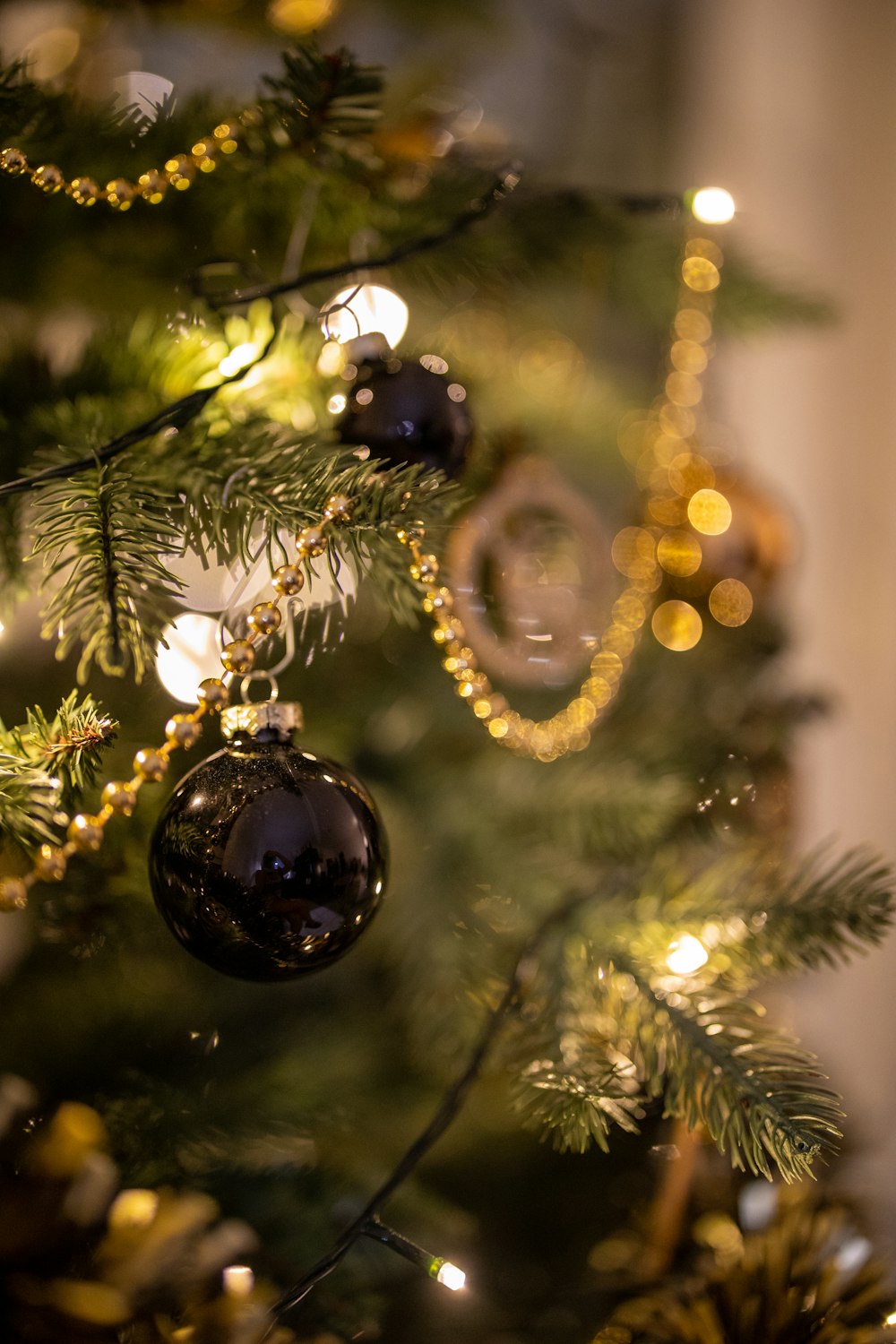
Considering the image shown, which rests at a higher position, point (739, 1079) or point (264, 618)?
point (264, 618)

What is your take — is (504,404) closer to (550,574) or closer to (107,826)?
(550,574)

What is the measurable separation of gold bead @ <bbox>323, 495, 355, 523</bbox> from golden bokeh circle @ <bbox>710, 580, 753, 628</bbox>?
419mm

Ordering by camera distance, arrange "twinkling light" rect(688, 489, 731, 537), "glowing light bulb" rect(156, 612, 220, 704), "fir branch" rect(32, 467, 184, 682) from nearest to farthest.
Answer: "fir branch" rect(32, 467, 184, 682)
"glowing light bulb" rect(156, 612, 220, 704)
"twinkling light" rect(688, 489, 731, 537)

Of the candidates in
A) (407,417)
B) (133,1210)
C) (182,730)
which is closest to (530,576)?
(407,417)

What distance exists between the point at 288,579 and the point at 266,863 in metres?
0.10

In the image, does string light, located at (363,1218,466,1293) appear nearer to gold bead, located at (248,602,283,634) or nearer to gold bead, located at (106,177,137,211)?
gold bead, located at (248,602,283,634)

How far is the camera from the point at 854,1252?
38cm

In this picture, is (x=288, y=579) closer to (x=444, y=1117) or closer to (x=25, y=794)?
(x=25, y=794)

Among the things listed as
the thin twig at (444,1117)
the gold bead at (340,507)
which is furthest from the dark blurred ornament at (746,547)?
the gold bead at (340,507)

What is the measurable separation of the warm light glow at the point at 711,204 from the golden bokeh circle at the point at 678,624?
272mm

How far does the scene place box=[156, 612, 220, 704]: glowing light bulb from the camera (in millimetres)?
386

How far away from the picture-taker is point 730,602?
2.18 feet

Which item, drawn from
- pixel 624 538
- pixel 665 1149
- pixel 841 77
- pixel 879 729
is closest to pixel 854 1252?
pixel 665 1149

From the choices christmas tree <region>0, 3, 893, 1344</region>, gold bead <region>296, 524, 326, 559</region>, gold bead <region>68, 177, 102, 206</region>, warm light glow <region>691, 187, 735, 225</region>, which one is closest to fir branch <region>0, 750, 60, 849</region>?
christmas tree <region>0, 3, 893, 1344</region>
